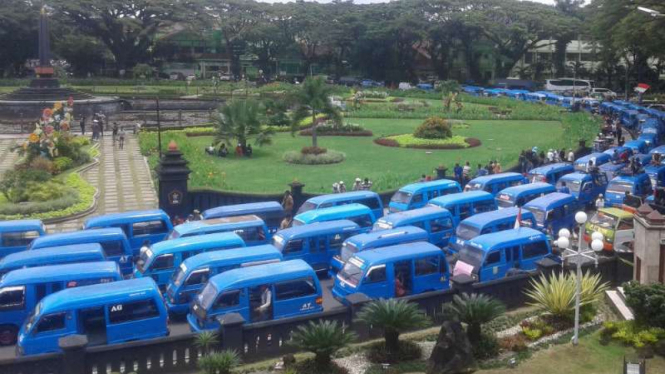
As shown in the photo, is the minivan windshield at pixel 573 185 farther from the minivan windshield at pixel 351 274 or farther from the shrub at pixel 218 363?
the shrub at pixel 218 363

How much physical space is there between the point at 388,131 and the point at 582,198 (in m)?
21.1

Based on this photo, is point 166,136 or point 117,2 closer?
point 166,136

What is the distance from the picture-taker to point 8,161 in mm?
34000

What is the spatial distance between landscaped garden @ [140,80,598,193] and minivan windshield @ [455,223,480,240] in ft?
23.6

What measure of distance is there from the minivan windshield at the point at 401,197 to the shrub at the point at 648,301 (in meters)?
10.8

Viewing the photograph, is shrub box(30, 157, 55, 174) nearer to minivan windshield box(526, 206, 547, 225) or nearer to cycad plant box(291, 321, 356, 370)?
minivan windshield box(526, 206, 547, 225)

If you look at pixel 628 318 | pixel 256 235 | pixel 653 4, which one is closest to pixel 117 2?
pixel 653 4

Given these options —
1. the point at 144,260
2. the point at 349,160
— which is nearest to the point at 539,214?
the point at 144,260

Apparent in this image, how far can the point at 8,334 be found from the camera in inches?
555

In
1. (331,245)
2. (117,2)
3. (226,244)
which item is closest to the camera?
(226,244)

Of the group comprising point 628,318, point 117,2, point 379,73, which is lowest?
point 628,318

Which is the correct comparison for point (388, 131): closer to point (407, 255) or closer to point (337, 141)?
point (337, 141)

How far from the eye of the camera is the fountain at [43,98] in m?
49.6

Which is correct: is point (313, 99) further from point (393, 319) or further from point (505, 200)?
point (393, 319)
